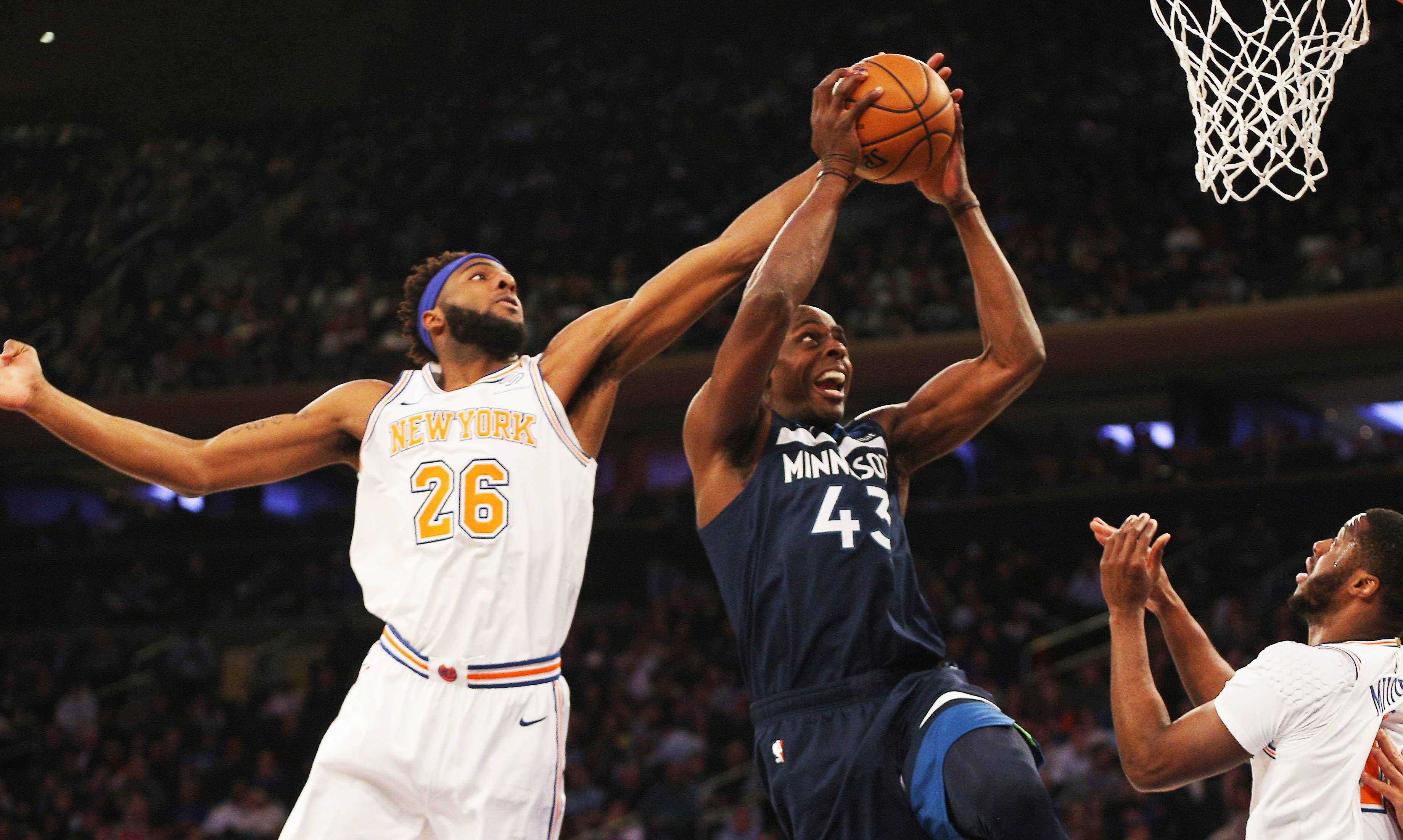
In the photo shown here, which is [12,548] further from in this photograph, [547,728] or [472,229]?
[547,728]

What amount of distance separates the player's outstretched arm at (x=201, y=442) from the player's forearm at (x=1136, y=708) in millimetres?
1990

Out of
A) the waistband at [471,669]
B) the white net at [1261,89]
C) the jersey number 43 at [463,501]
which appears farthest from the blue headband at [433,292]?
the white net at [1261,89]

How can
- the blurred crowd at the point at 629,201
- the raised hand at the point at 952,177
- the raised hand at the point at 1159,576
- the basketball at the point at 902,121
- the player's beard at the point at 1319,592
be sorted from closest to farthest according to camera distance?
the raised hand at the point at 1159,576 < the player's beard at the point at 1319,592 < the basketball at the point at 902,121 < the raised hand at the point at 952,177 < the blurred crowd at the point at 629,201

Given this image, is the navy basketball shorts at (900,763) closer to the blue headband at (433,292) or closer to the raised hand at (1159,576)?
the raised hand at (1159,576)

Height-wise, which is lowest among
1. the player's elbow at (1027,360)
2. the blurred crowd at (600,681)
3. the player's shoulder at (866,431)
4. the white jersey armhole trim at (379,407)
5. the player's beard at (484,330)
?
the blurred crowd at (600,681)

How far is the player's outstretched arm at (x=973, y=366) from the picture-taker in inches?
159

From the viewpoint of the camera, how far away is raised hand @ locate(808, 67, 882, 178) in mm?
3766

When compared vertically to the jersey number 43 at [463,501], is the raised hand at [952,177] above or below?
above

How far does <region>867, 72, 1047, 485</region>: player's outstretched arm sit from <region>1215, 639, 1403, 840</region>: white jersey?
1092 millimetres

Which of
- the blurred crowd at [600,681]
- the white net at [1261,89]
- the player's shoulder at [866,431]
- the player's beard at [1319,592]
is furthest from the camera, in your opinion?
the blurred crowd at [600,681]

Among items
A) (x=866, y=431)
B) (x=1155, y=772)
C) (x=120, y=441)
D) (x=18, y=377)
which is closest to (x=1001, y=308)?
(x=866, y=431)

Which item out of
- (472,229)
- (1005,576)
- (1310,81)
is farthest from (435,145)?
(1310,81)

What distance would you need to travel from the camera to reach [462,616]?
3.38 metres

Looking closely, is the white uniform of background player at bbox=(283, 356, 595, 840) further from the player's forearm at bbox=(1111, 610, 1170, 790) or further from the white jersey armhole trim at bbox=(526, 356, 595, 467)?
the player's forearm at bbox=(1111, 610, 1170, 790)
